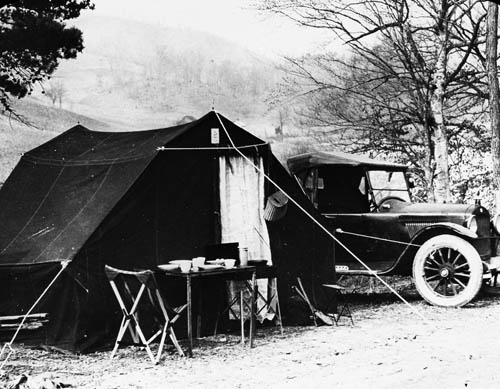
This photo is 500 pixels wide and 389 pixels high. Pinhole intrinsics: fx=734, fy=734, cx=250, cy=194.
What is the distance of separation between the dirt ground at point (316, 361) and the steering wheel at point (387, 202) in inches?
89.6

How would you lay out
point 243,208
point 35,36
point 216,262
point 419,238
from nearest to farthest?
1. point 216,262
2. point 243,208
3. point 419,238
4. point 35,36

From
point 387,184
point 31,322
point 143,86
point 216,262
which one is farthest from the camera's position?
point 143,86

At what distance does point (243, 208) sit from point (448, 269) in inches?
116

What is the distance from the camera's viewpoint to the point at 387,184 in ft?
35.7

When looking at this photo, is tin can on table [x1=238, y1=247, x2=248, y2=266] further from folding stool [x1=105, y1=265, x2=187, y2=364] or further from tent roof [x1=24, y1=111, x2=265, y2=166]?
tent roof [x1=24, y1=111, x2=265, y2=166]

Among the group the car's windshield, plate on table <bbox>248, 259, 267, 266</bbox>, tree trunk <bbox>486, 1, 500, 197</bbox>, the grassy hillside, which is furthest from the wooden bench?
the grassy hillside

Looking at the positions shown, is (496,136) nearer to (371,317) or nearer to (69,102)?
(371,317)

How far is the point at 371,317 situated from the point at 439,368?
330 cm

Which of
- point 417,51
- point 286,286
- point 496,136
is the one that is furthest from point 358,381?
point 417,51

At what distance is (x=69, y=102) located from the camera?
201ft

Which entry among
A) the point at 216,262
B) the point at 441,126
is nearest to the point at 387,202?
the point at 441,126

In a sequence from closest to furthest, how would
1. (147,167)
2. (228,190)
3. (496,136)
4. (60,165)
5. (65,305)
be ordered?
(65,305) → (147,167) → (228,190) → (60,165) → (496,136)

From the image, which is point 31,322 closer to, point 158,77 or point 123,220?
point 123,220

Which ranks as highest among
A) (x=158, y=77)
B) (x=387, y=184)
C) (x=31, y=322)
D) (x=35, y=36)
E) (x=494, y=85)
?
A: (x=158, y=77)
